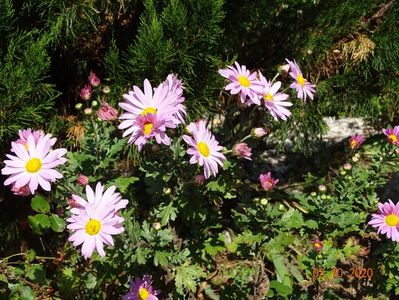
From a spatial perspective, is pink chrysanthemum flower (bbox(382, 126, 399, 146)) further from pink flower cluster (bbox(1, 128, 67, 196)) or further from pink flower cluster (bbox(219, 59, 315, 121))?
pink flower cluster (bbox(1, 128, 67, 196))

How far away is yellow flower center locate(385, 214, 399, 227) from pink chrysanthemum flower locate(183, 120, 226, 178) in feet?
2.81

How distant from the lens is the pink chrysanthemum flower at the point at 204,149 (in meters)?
1.67

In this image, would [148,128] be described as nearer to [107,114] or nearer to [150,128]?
[150,128]

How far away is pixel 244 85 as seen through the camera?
1836mm

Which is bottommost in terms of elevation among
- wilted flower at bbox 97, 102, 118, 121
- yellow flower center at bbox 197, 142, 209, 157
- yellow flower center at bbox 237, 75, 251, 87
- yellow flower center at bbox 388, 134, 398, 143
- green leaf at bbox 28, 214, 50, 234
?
yellow flower center at bbox 197, 142, 209, 157

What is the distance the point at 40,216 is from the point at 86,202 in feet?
1.13

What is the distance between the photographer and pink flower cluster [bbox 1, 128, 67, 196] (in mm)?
1588

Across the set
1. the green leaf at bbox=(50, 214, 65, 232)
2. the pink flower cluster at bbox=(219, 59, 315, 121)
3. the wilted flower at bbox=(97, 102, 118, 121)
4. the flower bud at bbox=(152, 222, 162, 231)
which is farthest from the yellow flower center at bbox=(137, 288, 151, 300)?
the pink flower cluster at bbox=(219, 59, 315, 121)

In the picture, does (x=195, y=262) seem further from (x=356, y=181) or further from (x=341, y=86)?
(x=341, y=86)

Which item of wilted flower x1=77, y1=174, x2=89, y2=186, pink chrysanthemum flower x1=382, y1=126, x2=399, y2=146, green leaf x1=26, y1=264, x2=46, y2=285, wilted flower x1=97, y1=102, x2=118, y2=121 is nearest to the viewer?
wilted flower x1=77, y1=174, x2=89, y2=186

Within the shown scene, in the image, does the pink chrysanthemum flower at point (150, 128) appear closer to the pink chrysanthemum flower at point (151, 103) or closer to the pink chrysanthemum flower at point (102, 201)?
the pink chrysanthemum flower at point (151, 103)

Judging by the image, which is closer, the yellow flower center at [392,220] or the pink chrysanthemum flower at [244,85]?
the pink chrysanthemum flower at [244,85]

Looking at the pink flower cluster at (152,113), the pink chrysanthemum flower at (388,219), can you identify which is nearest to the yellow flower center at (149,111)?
the pink flower cluster at (152,113)

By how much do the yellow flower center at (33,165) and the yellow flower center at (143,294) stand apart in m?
0.64
